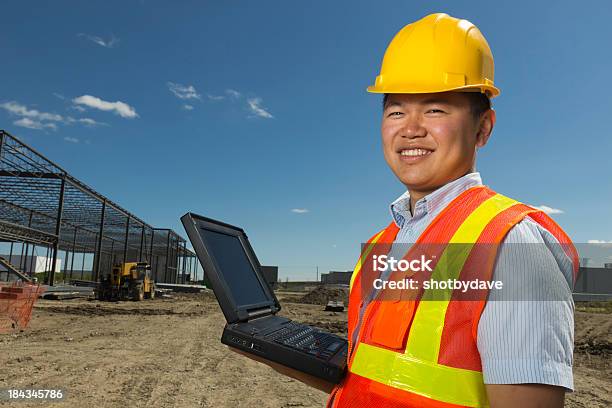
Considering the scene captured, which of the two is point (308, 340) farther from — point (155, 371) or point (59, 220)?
point (59, 220)

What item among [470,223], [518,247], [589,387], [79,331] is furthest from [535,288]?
[79,331]

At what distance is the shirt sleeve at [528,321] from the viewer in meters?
1.01

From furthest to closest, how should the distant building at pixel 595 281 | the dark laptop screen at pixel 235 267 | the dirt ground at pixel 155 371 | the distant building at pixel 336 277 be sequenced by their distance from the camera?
the distant building at pixel 336 277 < the distant building at pixel 595 281 < the dirt ground at pixel 155 371 < the dark laptop screen at pixel 235 267

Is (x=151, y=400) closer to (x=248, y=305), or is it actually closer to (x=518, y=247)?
(x=248, y=305)

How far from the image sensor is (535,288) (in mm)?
1024

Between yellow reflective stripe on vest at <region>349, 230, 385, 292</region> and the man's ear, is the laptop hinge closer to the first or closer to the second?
yellow reflective stripe on vest at <region>349, 230, 385, 292</region>

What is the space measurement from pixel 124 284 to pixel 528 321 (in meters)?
25.7

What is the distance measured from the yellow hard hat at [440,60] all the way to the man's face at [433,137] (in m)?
0.04

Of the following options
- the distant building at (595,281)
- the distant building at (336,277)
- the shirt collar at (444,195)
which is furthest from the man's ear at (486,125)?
the distant building at (336,277)

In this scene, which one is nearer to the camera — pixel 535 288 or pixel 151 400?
pixel 535 288

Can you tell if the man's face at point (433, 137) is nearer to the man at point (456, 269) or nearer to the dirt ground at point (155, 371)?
the man at point (456, 269)

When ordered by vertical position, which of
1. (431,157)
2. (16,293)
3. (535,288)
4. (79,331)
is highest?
(431,157)

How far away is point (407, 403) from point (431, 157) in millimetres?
726

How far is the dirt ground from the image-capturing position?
6.54 metres
